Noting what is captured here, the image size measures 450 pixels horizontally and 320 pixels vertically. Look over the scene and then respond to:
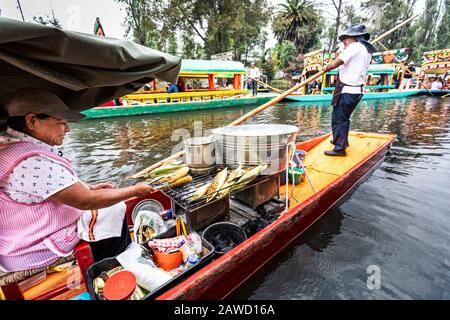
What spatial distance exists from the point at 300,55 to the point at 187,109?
86.5 ft

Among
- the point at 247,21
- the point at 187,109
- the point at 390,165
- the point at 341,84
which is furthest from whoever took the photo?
the point at 247,21

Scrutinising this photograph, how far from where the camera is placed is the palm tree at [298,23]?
34.3m

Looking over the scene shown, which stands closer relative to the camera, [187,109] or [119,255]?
[119,255]

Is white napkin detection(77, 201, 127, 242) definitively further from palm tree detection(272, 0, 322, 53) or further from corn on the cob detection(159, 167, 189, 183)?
palm tree detection(272, 0, 322, 53)

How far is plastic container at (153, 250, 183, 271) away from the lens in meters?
2.09

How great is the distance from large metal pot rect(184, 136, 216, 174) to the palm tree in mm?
39601

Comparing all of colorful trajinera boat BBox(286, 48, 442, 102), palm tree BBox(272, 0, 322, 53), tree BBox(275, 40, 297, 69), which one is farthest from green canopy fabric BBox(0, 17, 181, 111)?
palm tree BBox(272, 0, 322, 53)

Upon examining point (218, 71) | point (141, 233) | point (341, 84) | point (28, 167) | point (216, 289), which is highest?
point (218, 71)

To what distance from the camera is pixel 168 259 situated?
6.88 feet

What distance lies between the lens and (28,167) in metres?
1.40

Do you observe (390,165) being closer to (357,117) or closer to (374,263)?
(374,263)

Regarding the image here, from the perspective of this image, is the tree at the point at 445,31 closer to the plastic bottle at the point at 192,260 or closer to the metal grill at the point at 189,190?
the metal grill at the point at 189,190

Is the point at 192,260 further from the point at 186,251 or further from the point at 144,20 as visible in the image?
the point at 144,20

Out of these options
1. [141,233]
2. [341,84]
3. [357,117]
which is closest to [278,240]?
[141,233]
